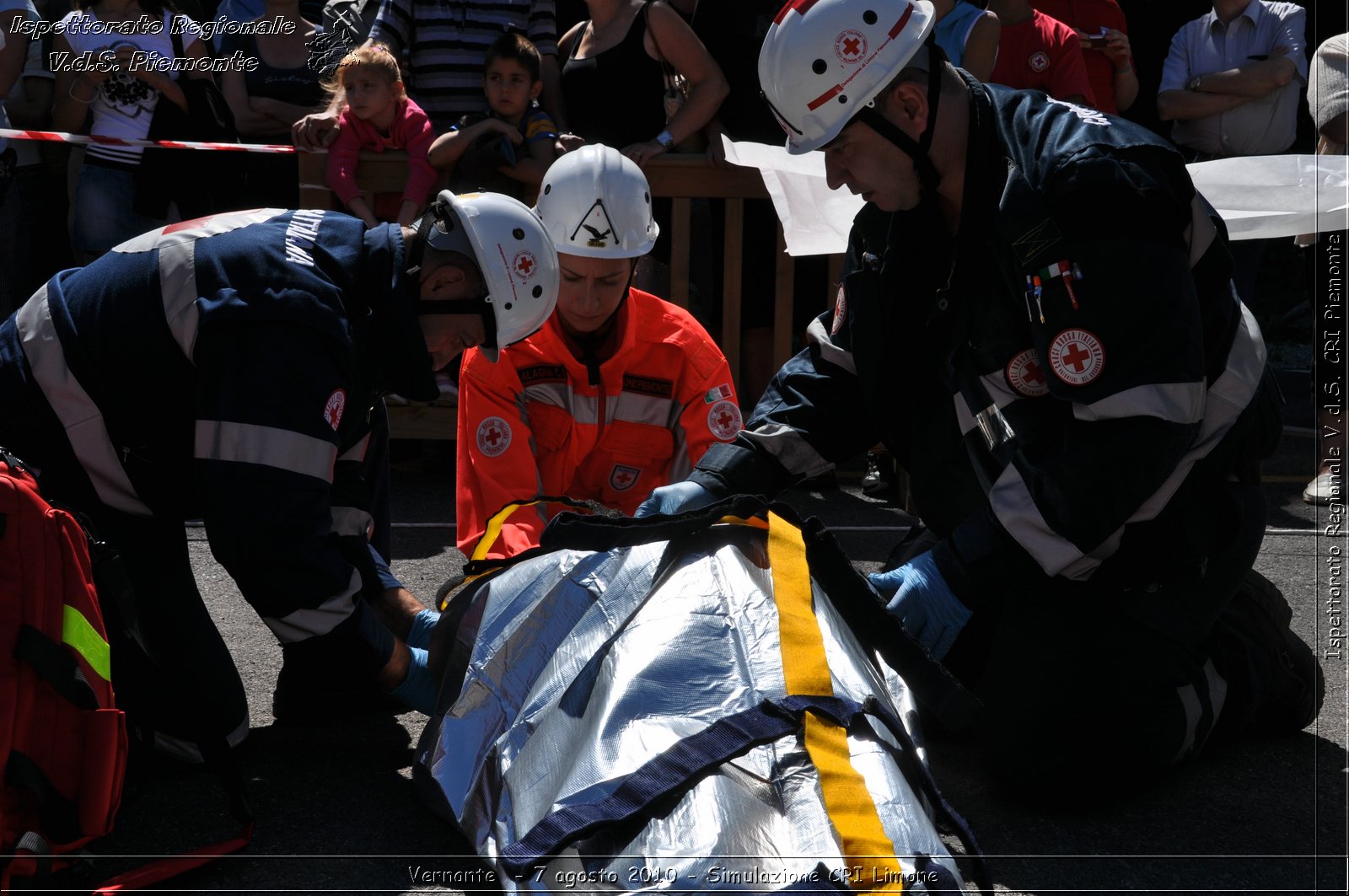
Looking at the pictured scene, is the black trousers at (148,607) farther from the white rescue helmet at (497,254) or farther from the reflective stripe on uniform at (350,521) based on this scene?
the white rescue helmet at (497,254)

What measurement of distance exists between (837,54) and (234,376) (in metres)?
1.51

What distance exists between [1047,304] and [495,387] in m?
1.72

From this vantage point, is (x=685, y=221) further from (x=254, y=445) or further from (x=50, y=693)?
(x=50, y=693)

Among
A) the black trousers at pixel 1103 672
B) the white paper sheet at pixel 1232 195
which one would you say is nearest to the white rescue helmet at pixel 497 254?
the black trousers at pixel 1103 672

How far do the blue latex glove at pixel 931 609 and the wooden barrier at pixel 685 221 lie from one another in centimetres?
300

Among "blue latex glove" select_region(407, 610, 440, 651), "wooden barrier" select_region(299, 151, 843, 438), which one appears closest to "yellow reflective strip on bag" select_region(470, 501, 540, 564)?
"blue latex glove" select_region(407, 610, 440, 651)

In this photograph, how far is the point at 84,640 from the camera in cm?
237

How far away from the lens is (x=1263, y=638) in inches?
125

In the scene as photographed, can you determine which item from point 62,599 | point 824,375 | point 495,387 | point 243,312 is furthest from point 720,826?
point 495,387

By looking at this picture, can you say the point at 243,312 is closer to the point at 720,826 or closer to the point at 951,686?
the point at 720,826

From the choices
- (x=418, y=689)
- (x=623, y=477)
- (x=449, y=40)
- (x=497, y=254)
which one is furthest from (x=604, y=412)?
(x=449, y=40)

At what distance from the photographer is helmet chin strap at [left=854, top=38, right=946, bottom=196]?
2961 millimetres

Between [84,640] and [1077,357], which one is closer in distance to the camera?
[84,640]

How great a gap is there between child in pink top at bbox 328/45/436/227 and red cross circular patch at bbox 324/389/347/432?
3.03m
